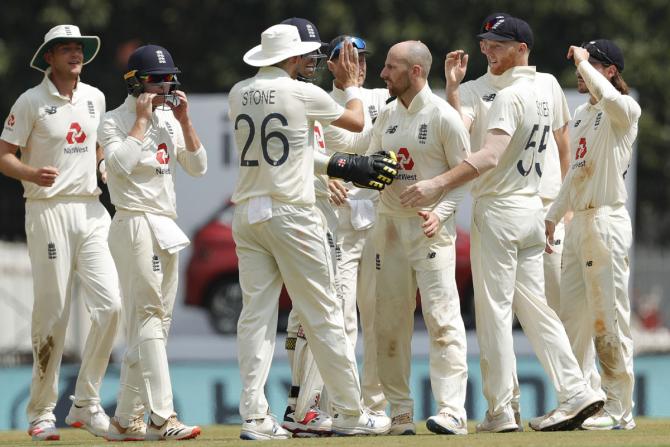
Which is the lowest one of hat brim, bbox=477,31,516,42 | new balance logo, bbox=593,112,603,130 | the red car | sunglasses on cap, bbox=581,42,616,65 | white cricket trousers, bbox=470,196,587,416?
the red car

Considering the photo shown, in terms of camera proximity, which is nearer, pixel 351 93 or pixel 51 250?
pixel 351 93

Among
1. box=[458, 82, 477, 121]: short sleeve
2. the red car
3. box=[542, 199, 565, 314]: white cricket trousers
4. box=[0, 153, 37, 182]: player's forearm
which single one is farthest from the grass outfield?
the red car

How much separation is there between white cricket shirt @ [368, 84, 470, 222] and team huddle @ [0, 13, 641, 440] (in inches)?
0.6

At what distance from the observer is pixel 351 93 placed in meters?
10.4

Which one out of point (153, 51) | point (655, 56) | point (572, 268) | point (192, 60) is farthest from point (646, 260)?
point (153, 51)

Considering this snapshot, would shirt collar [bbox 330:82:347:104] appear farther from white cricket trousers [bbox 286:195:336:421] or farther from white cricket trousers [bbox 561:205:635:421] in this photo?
white cricket trousers [bbox 561:205:635:421]

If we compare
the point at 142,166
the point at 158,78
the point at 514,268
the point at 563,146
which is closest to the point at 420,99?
the point at 514,268

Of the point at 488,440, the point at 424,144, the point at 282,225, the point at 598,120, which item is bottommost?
the point at 488,440

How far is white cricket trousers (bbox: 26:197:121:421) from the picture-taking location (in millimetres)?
11133

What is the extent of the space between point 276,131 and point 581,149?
7.87 ft

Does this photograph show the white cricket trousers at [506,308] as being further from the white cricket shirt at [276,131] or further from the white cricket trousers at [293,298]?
the white cricket shirt at [276,131]

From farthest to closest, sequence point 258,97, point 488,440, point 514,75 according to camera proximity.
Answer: point 514,75
point 258,97
point 488,440

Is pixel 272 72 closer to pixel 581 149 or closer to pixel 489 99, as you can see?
pixel 489 99

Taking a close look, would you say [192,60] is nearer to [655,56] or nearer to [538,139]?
[655,56]
